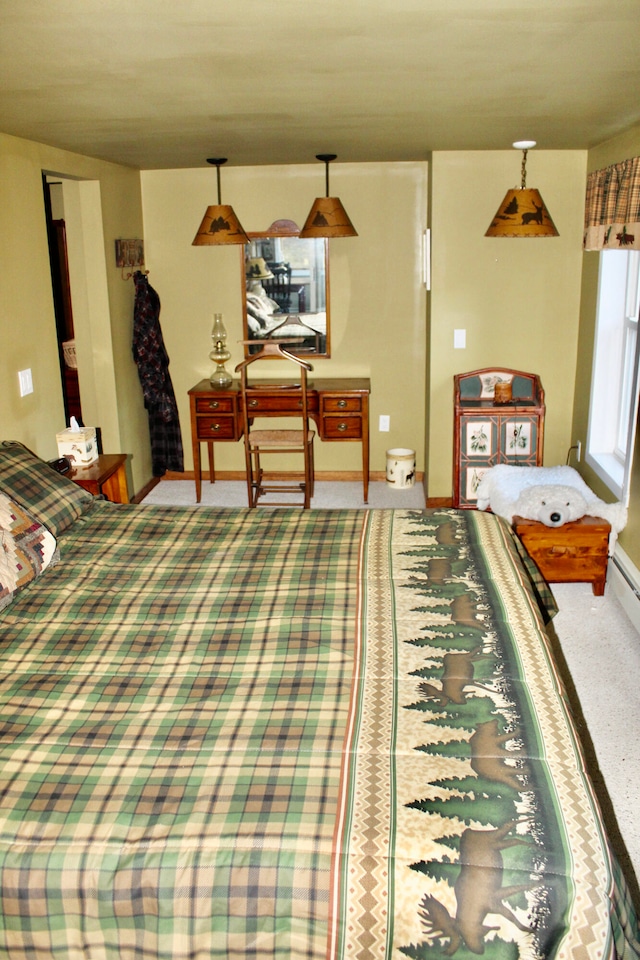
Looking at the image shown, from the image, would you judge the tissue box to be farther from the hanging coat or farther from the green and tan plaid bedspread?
the hanging coat

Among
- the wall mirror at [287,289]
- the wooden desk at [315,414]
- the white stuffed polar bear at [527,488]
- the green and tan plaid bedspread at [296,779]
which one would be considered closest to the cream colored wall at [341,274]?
the wall mirror at [287,289]

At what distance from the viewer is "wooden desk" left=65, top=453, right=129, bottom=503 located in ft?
12.2

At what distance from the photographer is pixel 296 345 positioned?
231 inches

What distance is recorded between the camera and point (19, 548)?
8.69 ft

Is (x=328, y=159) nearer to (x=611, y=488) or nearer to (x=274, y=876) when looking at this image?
(x=611, y=488)

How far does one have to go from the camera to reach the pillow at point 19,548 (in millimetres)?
2529

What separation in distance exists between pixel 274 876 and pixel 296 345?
4681mm

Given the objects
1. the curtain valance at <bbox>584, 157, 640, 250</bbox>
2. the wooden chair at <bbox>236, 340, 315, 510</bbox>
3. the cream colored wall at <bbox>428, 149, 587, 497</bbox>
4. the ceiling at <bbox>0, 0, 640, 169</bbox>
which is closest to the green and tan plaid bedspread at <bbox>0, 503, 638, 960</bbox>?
the ceiling at <bbox>0, 0, 640, 169</bbox>

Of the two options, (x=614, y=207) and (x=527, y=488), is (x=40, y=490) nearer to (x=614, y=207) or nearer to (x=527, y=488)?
(x=527, y=488)

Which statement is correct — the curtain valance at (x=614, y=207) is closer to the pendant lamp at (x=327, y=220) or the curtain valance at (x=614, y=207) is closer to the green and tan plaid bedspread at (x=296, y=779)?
the pendant lamp at (x=327, y=220)

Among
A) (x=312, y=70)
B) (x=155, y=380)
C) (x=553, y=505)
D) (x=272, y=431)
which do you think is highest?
(x=312, y=70)

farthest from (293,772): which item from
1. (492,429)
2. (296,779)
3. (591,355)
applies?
(591,355)

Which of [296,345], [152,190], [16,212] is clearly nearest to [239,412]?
[296,345]

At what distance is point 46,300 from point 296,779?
3044 mm
